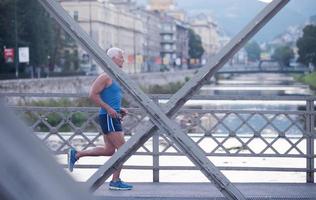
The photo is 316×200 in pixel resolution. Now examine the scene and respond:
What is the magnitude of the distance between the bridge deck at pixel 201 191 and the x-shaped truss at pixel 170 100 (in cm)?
241

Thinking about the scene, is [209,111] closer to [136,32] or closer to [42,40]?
[42,40]

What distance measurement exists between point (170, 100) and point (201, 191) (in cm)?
309

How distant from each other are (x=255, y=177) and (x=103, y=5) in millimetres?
65287

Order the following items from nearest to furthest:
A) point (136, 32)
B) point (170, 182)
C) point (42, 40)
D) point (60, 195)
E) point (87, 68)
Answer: point (60, 195)
point (170, 182)
point (42, 40)
point (87, 68)
point (136, 32)

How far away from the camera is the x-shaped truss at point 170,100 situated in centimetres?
332

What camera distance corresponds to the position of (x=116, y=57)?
19.7ft

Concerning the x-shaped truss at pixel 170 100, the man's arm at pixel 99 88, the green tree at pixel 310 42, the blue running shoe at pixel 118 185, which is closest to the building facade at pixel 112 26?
the green tree at pixel 310 42

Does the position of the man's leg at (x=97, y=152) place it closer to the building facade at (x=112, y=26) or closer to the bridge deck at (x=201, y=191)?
the bridge deck at (x=201, y=191)

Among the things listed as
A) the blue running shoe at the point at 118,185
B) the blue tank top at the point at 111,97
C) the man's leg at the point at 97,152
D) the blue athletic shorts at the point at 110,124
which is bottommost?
the blue running shoe at the point at 118,185

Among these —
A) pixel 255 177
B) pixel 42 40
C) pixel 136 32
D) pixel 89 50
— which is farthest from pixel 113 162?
pixel 136 32

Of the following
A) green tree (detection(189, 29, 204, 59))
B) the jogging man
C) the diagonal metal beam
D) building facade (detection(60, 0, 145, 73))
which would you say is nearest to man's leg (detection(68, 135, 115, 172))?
the jogging man

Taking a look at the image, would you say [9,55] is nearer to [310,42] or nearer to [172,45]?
[310,42]

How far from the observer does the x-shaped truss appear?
332cm

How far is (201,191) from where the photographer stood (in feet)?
20.9
